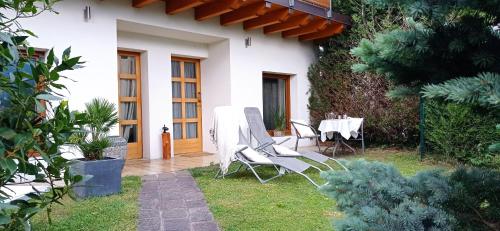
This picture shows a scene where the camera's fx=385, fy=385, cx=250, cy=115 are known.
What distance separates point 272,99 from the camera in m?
9.76

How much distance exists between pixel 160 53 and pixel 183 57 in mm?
721

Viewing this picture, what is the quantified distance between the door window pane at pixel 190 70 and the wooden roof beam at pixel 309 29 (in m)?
2.41

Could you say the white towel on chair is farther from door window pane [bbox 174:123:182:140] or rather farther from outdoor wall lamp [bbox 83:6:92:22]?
door window pane [bbox 174:123:182:140]

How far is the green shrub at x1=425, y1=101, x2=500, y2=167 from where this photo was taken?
616 centimetres

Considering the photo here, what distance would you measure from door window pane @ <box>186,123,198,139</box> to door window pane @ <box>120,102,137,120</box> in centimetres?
127

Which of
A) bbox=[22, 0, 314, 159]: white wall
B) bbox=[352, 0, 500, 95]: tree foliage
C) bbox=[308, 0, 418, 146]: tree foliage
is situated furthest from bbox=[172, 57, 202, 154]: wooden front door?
bbox=[352, 0, 500, 95]: tree foliage

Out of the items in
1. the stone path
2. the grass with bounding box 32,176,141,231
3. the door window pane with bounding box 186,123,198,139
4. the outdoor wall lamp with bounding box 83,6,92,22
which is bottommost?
the stone path

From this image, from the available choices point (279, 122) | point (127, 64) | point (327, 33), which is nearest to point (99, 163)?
point (127, 64)

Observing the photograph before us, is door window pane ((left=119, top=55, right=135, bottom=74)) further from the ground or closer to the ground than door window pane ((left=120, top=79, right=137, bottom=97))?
further from the ground

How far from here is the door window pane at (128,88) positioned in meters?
7.55

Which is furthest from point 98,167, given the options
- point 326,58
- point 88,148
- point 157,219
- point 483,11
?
point 326,58

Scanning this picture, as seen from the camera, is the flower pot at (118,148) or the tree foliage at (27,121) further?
the flower pot at (118,148)

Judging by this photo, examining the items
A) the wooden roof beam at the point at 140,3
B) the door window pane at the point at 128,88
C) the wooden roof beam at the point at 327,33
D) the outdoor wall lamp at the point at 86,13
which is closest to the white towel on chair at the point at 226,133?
the wooden roof beam at the point at 140,3

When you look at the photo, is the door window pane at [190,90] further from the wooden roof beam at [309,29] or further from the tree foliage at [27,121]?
the tree foliage at [27,121]
